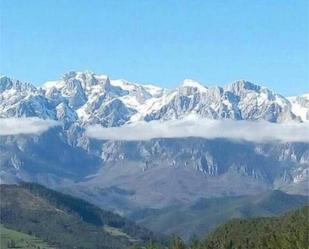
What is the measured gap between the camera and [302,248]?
191 meters
